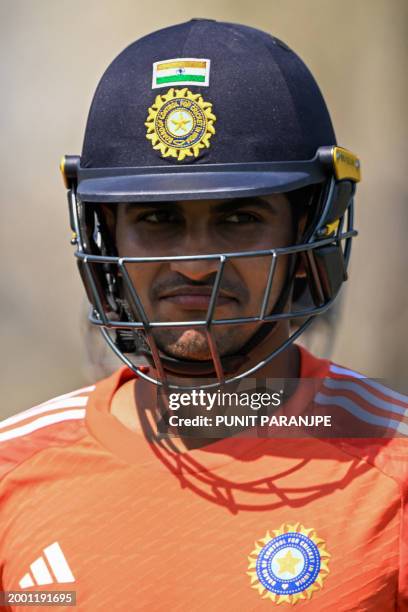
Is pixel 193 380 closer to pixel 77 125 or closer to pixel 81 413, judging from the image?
pixel 81 413

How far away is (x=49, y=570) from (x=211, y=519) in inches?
12.5

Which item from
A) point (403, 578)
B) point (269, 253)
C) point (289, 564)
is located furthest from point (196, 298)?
point (403, 578)

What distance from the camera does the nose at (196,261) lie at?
67.3 inches

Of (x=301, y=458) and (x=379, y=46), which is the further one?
(x=379, y=46)

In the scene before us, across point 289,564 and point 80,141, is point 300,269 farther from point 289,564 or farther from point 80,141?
point 80,141

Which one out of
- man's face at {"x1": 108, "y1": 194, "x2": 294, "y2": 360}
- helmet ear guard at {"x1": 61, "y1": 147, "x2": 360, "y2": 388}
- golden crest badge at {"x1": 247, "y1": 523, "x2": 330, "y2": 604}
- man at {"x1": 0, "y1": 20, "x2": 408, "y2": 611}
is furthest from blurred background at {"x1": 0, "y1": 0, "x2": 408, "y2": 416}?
golden crest badge at {"x1": 247, "y1": 523, "x2": 330, "y2": 604}

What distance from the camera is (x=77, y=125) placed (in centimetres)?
414

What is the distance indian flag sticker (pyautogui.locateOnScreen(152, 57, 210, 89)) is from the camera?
71.5 inches

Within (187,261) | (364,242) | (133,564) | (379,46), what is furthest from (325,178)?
(379,46)

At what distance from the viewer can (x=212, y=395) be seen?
6.20ft

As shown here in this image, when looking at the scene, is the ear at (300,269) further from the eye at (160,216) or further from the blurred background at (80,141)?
the blurred background at (80,141)

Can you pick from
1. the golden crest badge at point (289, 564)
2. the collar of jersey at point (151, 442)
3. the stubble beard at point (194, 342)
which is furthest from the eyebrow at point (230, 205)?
the golden crest badge at point (289, 564)

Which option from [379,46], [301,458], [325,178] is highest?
[379,46]

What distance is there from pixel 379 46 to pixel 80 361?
1948 millimetres
